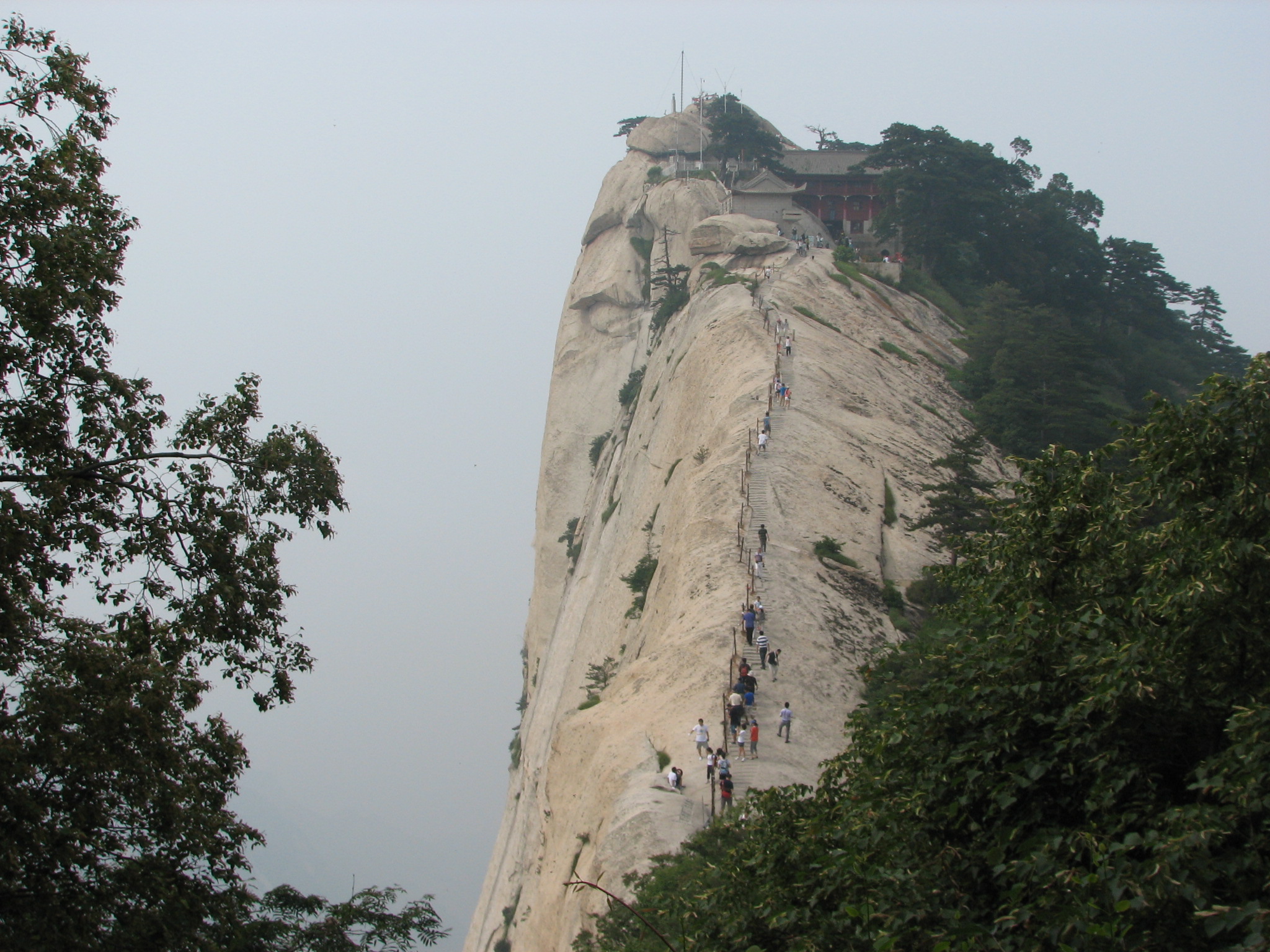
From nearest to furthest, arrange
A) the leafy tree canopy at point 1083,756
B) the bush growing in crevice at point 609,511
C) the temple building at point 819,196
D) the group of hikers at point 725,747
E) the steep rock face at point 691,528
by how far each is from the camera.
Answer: the leafy tree canopy at point 1083,756, the group of hikers at point 725,747, the steep rock face at point 691,528, the bush growing in crevice at point 609,511, the temple building at point 819,196

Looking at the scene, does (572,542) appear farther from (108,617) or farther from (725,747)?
(108,617)

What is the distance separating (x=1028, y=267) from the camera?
71.3 metres

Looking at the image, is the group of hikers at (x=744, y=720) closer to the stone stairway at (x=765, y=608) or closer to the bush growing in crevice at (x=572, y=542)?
the stone stairway at (x=765, y=608)

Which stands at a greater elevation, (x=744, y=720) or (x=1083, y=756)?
(x=744, y=720)

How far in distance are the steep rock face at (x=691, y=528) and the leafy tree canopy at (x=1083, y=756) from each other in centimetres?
940

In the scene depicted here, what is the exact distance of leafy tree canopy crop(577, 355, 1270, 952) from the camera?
28.8ft

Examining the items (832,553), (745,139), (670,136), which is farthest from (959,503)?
(670,136)

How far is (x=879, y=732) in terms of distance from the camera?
12.7m

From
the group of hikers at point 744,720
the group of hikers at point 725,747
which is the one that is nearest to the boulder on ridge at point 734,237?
the group of hikers at point 744,720

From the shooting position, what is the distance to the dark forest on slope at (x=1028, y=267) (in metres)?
62.7

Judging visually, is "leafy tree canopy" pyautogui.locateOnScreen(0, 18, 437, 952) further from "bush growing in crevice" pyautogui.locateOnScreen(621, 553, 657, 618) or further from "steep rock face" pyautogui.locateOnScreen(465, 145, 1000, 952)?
"bush growing in crevice" pyautogui.locateOnScreen(621, 553, 657, 618)

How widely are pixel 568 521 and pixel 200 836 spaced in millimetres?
60424

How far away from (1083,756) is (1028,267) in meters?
65.5

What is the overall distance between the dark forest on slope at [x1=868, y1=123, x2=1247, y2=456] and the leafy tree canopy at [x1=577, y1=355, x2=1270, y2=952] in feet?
144
